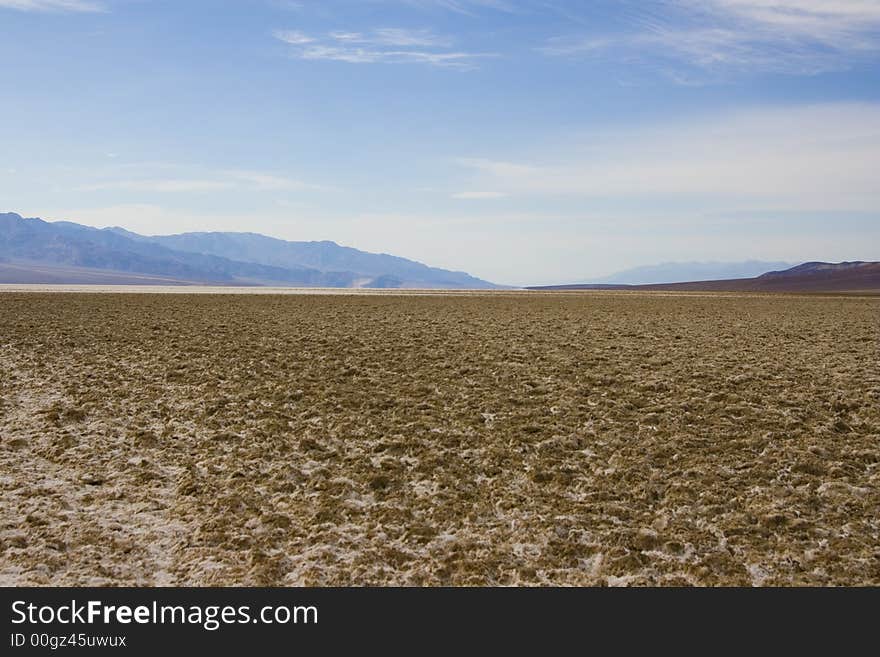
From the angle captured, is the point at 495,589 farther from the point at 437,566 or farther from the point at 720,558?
the point at 720,558

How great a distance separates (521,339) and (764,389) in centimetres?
1243

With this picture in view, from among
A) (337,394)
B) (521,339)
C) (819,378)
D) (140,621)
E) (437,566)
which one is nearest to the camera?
(140,621)

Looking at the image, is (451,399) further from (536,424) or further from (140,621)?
(140,621)

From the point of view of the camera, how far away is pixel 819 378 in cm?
1775

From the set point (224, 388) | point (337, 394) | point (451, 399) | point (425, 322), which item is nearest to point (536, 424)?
point (451, 399)

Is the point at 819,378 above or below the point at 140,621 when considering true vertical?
above

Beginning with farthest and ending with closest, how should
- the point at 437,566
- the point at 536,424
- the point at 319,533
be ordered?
the point at 536,424 → the point at 319,533 → the point at 437,566

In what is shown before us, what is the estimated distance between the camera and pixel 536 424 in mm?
13000

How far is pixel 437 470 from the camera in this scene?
34.3 ft

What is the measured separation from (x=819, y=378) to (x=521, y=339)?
12.0 metres

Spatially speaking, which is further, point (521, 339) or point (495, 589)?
point (521, 339)

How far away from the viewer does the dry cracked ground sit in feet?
24.4

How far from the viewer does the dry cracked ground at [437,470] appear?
24.4 feet

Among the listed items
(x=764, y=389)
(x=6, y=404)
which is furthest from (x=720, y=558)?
(x=6, y=404)
